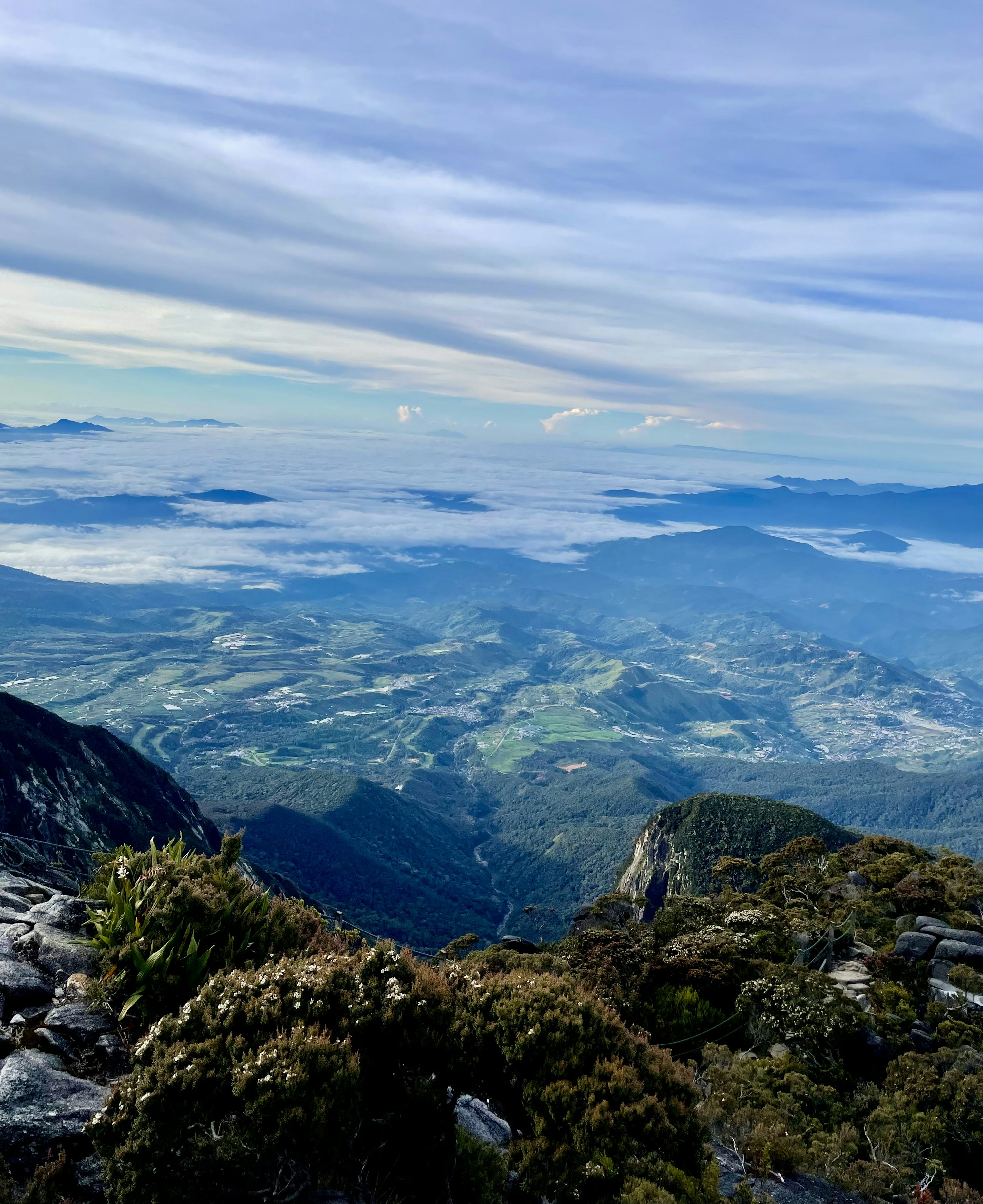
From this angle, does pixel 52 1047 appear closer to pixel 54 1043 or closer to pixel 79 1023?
pixel 54 1043

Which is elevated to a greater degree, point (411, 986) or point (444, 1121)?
point (411, 986)

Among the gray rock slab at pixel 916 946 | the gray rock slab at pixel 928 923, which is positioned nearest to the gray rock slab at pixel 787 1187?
the gray rock slab at pixel 916 946

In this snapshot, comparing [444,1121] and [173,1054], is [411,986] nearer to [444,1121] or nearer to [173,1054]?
[444,1121]

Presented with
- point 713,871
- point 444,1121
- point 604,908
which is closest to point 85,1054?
point 444,1121

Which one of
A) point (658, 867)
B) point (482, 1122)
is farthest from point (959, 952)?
point (658, 867)

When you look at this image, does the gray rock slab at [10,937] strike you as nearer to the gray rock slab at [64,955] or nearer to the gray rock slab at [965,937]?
the gray rock slab at [64,955]

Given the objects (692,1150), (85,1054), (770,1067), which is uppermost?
(85,1054)
